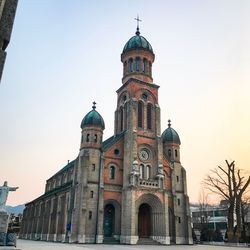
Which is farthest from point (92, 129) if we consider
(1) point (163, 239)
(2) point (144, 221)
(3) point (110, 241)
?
(1) point (163, 239)

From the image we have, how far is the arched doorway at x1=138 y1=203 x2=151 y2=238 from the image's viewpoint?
38281mm

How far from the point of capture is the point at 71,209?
117 ft

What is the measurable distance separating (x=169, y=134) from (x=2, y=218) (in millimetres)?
31783

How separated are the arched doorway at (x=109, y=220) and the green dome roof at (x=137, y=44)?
2466 centimetres

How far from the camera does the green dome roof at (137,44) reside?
46778 millimetres

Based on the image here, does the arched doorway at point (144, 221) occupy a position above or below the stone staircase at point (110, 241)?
above

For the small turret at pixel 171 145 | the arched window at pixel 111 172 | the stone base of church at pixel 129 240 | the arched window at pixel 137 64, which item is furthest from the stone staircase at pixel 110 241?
the arched window at pixel 137 64

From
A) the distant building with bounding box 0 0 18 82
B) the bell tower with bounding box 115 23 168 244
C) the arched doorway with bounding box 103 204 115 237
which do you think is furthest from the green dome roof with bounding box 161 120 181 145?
the distant building with bounding box 0 0 18 82

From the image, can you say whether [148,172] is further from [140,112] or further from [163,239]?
[140,112]

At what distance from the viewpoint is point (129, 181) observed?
3741 centimetres

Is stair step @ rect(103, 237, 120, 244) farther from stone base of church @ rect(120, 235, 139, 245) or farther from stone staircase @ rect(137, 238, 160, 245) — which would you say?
stone staircase @ rect(137, 238, 160, 245)

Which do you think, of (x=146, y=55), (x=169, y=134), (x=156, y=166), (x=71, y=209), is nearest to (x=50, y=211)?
(x=71, y=209)

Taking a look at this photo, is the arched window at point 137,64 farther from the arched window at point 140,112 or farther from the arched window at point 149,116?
the arched window at point 149,116

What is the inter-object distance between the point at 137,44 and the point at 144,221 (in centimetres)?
2684
